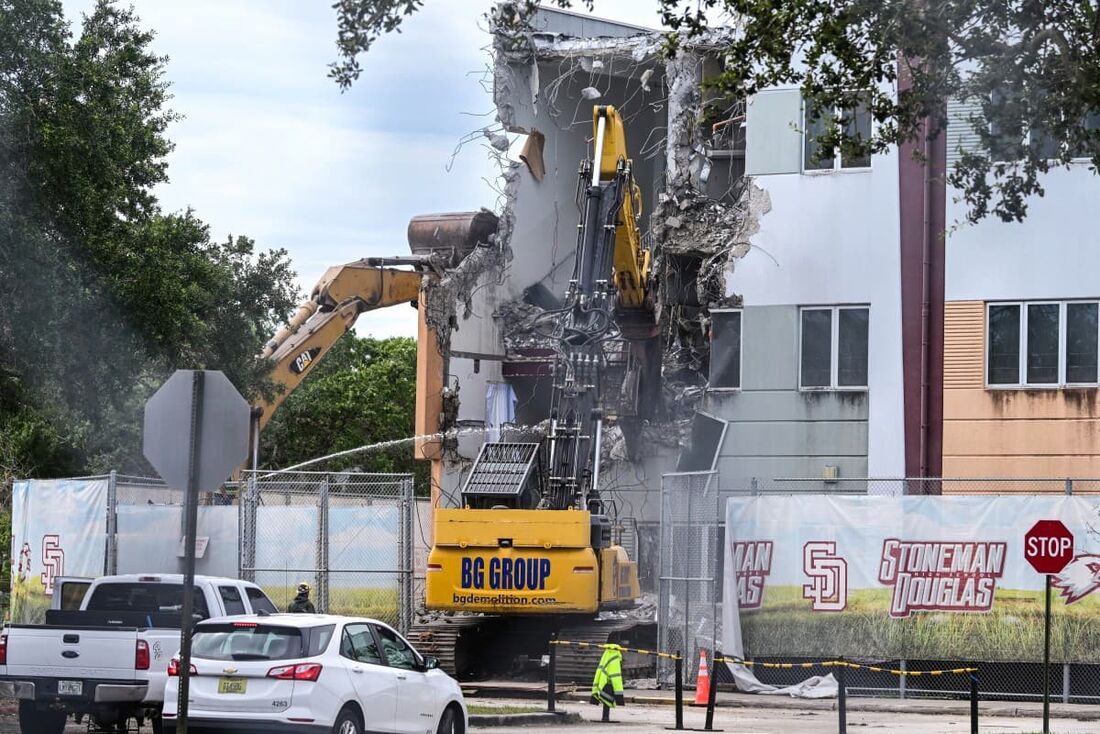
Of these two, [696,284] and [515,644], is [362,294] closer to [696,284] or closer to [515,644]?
[696,284]

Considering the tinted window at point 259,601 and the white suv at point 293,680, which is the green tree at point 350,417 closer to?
the tinted window at point 259,601

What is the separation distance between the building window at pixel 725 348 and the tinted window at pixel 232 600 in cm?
1359

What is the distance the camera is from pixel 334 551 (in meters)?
26.0

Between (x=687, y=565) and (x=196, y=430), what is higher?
(x=196, y=430)

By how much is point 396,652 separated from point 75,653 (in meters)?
3.21

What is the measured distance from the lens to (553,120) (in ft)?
131

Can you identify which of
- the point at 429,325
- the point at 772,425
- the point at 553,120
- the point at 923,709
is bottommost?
the point at 923,709

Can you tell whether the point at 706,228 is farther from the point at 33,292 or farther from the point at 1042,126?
the point at 1042,126

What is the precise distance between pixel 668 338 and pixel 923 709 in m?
11.9

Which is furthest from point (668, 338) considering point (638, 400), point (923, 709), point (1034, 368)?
point (923, 709)

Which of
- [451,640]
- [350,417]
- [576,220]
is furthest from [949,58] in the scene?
[350,417]

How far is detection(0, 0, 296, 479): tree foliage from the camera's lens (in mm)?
20484

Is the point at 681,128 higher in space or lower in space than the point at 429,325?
higher

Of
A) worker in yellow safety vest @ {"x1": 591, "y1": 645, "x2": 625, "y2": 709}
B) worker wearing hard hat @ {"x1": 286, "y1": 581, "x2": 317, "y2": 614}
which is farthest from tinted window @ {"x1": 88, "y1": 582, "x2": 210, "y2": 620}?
worker in yellow safety vest @ {"x1": 591, "y1": 645, "x2": 625, "y2": 709}
